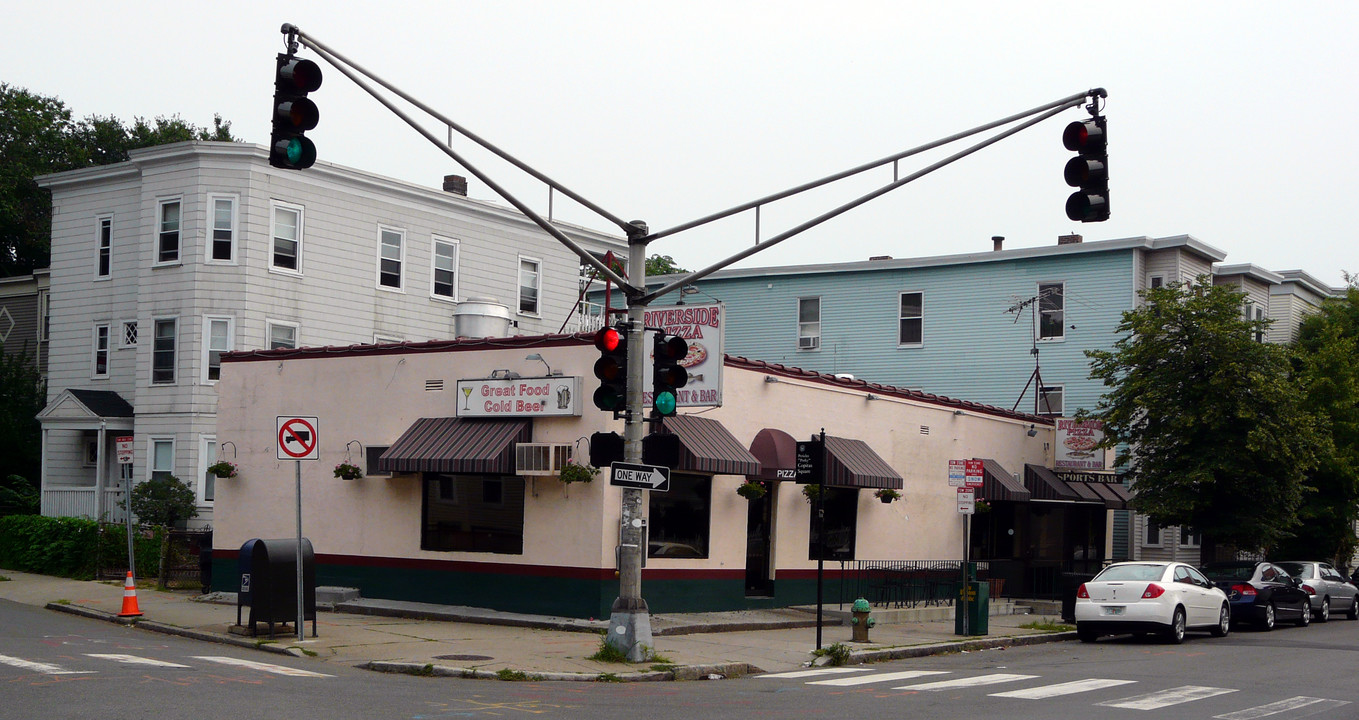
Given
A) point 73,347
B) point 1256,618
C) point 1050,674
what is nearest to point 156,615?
point 1050,674

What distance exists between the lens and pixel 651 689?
46.5 ft

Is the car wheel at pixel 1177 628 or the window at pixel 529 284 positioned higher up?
the window at pixel 529 284

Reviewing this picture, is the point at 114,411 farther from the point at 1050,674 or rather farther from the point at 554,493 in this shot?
the point at 1050,674

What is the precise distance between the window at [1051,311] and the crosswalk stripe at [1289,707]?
81.8ft

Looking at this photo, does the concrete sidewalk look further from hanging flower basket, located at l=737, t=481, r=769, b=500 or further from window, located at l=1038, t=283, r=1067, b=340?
window, located at l=1038, t=283, r=1067, b=340

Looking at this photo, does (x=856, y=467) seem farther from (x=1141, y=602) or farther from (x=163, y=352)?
(x=163, y=352)

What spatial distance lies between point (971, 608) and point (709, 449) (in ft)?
17.2

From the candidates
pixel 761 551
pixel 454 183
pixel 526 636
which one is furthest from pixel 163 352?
pixel 526 636

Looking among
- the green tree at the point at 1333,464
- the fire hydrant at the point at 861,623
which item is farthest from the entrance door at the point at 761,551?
the green tree at the point at 1333,464

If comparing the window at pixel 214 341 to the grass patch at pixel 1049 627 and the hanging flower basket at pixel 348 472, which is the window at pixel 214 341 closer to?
the hanging flower basket at pixel 348 472

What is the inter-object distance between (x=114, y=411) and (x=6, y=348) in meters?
10.6

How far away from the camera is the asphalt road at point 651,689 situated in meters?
11.8

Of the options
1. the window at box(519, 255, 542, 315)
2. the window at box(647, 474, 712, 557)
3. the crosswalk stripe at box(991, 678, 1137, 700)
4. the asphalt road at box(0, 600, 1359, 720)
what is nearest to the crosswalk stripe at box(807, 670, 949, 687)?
the asphalt road at box(0, 600, 1359, 720)

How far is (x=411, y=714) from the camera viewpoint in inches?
450
